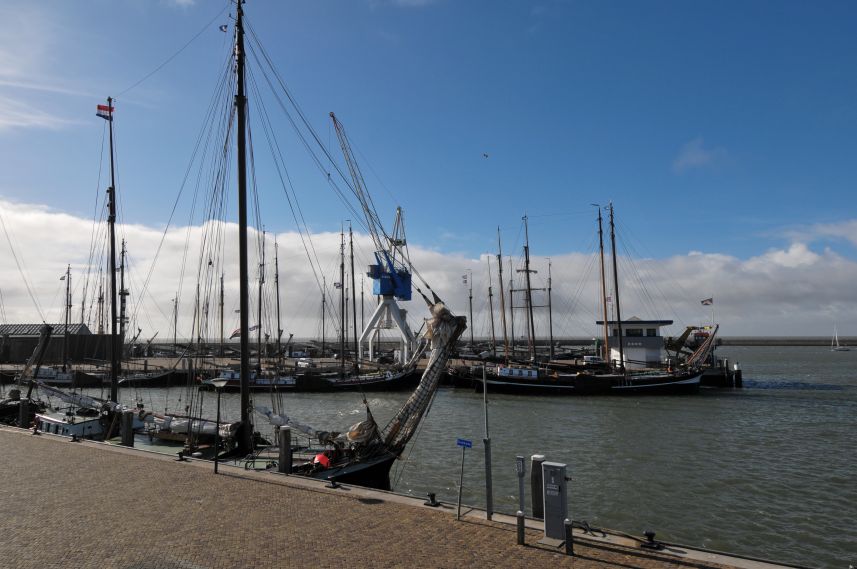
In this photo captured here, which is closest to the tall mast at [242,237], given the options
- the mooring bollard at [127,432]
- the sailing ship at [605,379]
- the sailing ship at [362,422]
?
the sailing ship at [362,422]

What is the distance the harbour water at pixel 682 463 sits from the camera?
1517 centimetres

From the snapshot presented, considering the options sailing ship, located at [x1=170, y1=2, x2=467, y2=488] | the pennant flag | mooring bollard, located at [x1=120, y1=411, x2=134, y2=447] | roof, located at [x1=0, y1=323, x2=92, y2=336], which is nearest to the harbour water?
sailing ship, located at [x1=170, y1=2, x2=467, y2=488]

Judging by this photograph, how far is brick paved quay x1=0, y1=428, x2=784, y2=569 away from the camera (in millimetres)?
8562

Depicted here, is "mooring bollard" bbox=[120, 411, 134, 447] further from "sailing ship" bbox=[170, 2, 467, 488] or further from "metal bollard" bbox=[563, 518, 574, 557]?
"metal bollard" bbox=[563, 518, 574, 557]

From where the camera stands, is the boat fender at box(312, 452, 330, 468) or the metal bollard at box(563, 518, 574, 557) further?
the boat fender at box(312, 452, 330, 468)

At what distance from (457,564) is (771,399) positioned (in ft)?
163

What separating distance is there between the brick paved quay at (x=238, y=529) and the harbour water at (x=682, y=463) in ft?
21.0

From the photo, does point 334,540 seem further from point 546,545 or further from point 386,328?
point 386,328

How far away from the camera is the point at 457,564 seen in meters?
8.40

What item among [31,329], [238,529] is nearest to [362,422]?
[238,529]

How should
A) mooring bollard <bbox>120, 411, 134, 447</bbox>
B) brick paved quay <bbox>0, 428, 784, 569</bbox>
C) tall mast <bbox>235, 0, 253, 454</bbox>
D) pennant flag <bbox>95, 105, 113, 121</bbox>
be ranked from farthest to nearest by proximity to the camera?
pennant flag <bbox>95, 105, 113, 121</bbox>, mooring bollard <bbox>120, 411, 134, 447</bbox>, tall mast <bbox>235, 0, 253, 454</bbox>, brick paved quay <bbox>0, 428, 784, 569</bbox>

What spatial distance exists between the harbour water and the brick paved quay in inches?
252

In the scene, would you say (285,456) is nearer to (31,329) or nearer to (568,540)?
(568,540)

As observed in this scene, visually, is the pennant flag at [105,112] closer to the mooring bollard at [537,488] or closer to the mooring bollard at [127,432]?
the mooring bollard at [127,432]
